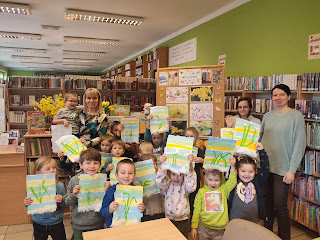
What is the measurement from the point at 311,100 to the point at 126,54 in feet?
28.1

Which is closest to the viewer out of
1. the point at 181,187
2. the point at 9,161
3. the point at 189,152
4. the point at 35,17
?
the point at 189,152

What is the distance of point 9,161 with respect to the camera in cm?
313

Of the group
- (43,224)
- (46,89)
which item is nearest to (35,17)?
(46,89)

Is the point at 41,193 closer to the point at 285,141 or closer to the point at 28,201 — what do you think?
the point at 28,201

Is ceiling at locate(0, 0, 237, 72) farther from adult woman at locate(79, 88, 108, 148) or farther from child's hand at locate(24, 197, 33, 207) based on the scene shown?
child's hand at locate(24, 197, 33, 207)

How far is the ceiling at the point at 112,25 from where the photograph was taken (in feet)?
16.3

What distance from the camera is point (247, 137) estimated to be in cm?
217

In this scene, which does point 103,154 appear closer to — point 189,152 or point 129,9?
point 189,152

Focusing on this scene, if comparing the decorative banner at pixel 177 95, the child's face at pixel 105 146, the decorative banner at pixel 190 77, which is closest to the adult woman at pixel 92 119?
the child's face at pixel 105 146

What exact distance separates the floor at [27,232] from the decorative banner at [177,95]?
7.32 feet

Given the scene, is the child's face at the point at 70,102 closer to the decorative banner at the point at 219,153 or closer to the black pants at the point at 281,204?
the decorative banner at the point at 219,153

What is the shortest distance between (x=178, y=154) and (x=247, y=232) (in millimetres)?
826

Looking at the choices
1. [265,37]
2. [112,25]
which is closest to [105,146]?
[265,37]

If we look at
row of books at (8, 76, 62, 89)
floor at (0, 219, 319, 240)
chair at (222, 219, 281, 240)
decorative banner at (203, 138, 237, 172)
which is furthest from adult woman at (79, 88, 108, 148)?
row of books at (8, 76, 62, 89)
